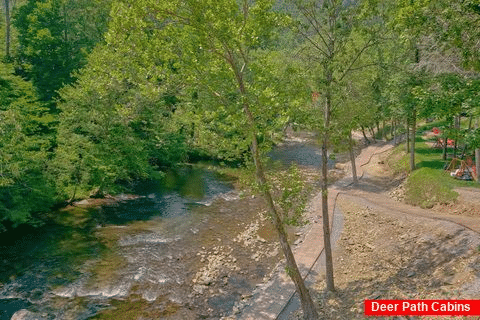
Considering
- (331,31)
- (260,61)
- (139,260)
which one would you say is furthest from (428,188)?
(139,260)

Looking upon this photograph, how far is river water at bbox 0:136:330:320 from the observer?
1653cm

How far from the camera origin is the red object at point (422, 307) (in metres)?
11.8

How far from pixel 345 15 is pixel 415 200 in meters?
17.2

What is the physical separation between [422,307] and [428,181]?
16.7 meters

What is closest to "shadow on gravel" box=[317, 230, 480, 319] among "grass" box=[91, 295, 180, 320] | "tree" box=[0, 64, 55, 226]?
"grass" box=[91, 295, 180, 320]

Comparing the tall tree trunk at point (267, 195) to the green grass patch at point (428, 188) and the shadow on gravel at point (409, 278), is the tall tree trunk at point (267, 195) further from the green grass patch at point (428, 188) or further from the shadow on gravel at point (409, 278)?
the green grass patch at point (428, 188)

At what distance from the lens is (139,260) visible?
2067 centimetres

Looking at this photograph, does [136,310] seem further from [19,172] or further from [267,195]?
[19,172]

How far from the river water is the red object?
5933 mm

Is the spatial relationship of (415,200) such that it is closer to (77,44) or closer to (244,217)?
(244,217)

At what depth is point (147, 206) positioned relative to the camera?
30.4 m

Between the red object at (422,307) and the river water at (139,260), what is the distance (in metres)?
5.93

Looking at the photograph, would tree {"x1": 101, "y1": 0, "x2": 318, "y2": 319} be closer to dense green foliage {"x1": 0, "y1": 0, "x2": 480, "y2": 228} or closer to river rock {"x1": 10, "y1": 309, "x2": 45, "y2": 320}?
dense green foliage {"x1": 0, "y1": 0, "x2": 480, "y2": 228}

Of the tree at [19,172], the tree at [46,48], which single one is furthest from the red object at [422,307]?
the tree at [46,48]
